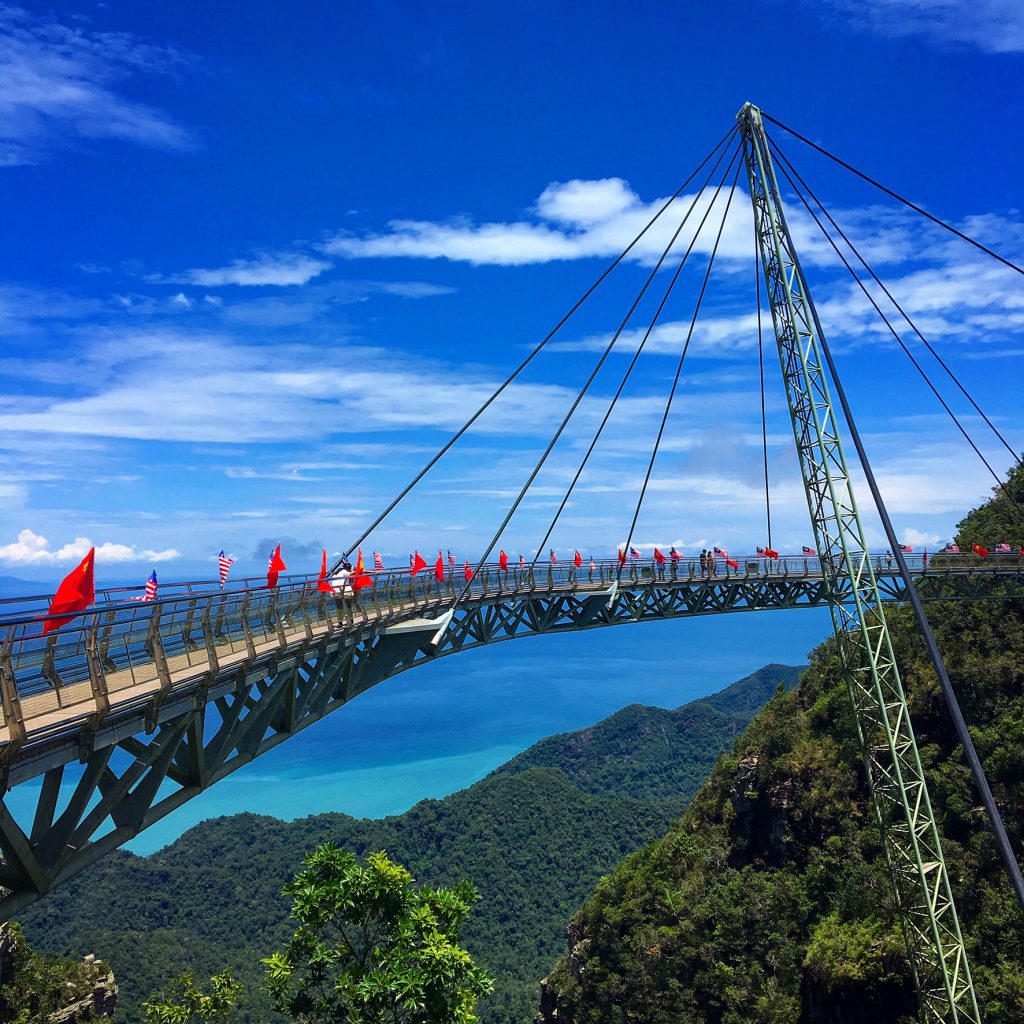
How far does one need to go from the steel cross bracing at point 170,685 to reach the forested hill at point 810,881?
1397 cm

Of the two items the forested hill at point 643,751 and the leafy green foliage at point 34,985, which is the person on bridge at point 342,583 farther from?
the forested hill at point 643,751

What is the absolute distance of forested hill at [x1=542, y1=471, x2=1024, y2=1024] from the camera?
27344 millimetres

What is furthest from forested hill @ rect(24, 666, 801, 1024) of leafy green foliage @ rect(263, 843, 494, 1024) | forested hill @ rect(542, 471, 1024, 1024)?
leafy green foliage @ rect(263, 843, 494, 1024)

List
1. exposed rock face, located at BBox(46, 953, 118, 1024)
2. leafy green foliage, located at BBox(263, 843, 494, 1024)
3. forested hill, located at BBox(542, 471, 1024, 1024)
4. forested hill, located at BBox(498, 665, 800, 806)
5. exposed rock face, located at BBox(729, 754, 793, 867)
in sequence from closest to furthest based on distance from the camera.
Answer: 1. leafy green foliage, located at BBox(263, 843, 494, 1024)
2. forested hill, located at BBox(542, 471, 1024, 1024)
3. exposed rock face, located at BBox(46, 953, 118, 1024)
4. exposed rock face, located at BBox(729, 754, 793, 867)
5. forested hill, located at BBox(498, 665, 800, 806)

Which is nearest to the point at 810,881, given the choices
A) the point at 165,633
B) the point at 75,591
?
the point at 165,633

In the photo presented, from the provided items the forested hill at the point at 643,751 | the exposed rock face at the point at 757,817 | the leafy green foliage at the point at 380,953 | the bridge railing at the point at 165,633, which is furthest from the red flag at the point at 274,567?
the forested hill at the point at 643,751

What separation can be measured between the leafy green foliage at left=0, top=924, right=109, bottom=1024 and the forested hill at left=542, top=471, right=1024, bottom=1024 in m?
21.5

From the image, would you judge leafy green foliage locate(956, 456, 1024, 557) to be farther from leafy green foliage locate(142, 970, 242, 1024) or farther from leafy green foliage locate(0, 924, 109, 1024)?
leafy green foliage locate(0, 924, 109, 1024)

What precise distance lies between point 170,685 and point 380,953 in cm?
762

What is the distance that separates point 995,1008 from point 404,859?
240ft

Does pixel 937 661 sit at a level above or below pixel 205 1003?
above

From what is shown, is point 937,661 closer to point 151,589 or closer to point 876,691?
point 876,691

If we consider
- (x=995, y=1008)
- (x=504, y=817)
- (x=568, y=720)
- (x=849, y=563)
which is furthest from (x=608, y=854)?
(x=568, y=720)

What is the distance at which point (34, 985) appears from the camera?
1092 inches
